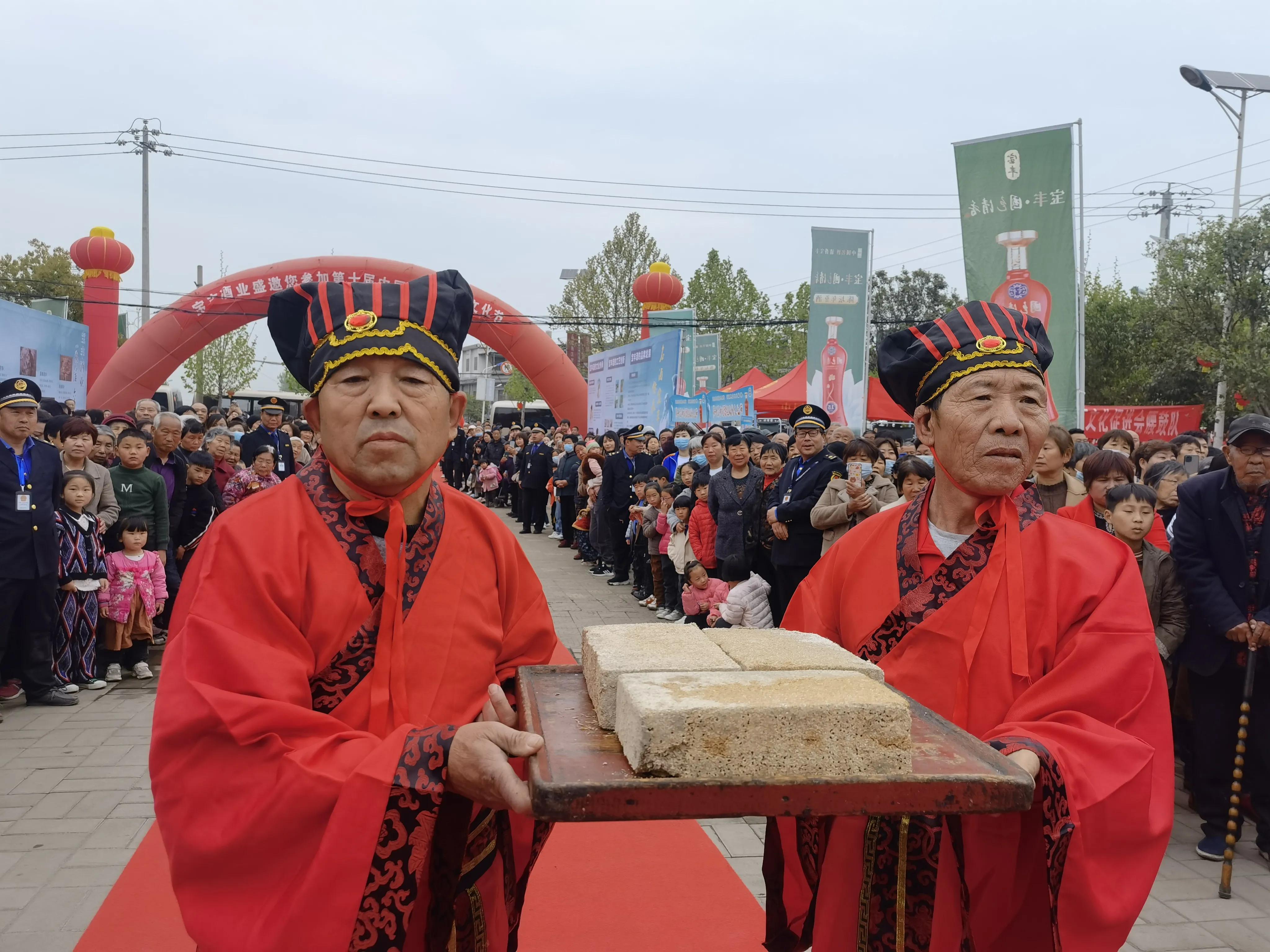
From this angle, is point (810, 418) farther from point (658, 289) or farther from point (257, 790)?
point (658, 289)

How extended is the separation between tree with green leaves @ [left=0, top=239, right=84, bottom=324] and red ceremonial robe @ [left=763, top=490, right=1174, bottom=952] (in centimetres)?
4166

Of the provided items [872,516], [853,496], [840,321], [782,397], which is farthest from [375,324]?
[782,397]

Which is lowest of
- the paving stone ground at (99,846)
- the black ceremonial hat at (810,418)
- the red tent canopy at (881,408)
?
the paving stone ground at (99,846)

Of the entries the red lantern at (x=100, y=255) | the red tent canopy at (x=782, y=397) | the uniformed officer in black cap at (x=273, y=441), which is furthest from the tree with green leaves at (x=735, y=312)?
the uniformed officer in black cap at (x=273, y=441)

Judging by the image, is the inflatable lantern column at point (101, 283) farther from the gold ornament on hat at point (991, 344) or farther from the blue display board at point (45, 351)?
the gold ornament on hat at point (991, 344)

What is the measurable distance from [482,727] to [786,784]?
0.55 meters

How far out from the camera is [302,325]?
7.25 feet

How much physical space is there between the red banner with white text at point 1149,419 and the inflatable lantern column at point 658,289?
11261 mm

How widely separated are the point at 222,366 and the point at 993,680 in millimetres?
39478

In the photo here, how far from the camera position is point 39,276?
38.1 meters

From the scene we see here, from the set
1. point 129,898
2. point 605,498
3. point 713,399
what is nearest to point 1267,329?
point 713,399

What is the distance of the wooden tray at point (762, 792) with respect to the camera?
143 cm

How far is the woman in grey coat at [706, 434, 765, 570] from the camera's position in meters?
7.85

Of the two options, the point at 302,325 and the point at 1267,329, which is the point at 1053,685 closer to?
the point at 302,325
